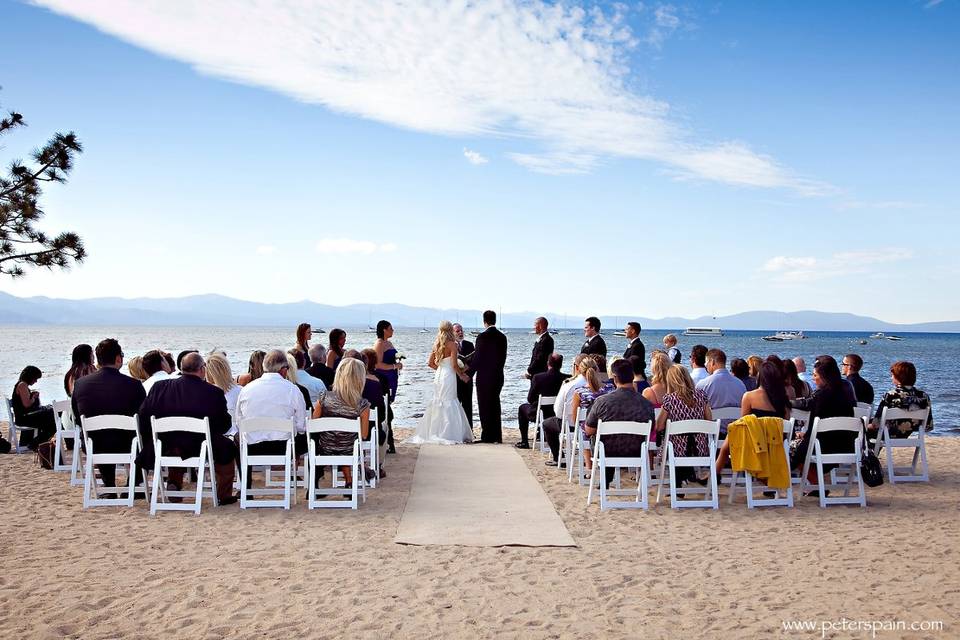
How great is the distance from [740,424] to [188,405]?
16.9 feet

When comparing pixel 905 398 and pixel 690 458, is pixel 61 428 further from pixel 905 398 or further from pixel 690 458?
pixel 905 398

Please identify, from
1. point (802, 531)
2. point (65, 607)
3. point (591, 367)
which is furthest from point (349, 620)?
point (591, 367)

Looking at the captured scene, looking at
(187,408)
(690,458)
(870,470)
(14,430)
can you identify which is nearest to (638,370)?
(690,458)

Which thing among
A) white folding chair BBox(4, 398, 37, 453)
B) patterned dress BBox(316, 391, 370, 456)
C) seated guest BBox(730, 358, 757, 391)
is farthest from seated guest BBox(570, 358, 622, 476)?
white folding chair BBox(4, 398, 37, 453)

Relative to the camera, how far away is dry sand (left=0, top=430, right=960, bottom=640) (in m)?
4.26

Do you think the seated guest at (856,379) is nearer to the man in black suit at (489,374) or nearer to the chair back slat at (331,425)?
the man in black suit at (489,374)

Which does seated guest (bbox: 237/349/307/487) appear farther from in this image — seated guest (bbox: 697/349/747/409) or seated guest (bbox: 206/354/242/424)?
seated guest (bbox: 697/349/747/409)

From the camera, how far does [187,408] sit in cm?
675

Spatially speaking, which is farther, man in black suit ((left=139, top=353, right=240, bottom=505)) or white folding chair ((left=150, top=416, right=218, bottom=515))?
man in black suit ((left=139, top=353, right=240, bottom=505))

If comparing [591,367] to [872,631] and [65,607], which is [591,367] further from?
[65,607]

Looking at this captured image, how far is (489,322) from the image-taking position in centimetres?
1138

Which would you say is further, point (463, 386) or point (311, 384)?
point (463, 386)

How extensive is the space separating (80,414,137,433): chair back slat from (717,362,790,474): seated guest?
18.5 feet

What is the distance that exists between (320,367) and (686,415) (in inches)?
173
